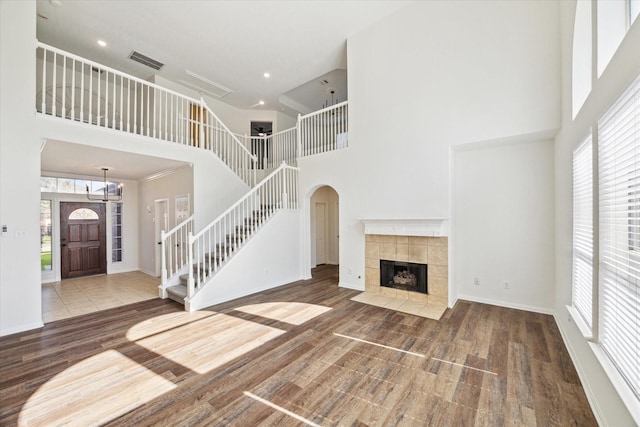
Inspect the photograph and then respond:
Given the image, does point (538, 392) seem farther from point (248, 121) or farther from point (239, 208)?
point (248, 121)

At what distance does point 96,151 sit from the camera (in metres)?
4.44

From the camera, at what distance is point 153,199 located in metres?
6.96

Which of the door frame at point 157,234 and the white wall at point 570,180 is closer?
the white wall at point 570,180

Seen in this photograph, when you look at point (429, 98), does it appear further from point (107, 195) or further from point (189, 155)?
point (107, 195)

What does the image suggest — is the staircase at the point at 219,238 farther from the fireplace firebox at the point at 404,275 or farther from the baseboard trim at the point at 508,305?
the baseboard trim at the point at 508,305

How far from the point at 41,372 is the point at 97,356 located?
1.39 feet

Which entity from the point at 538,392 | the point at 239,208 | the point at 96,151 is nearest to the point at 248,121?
the point at 239,208

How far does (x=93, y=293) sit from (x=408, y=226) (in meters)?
6.47

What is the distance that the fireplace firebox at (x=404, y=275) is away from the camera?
15.0 feet

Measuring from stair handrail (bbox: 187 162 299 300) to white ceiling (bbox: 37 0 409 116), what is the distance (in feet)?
9.04

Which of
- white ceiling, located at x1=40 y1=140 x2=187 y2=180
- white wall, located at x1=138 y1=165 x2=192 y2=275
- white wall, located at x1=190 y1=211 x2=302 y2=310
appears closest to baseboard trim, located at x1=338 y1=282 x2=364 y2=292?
white wall, located at x1=190 y1=211 x2=302 y2=310

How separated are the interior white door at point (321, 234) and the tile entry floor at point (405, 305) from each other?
138 inches

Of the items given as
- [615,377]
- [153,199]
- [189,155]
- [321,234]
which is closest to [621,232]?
[615,377]

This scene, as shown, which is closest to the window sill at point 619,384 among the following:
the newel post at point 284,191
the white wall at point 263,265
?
the white wall at point 263,265
